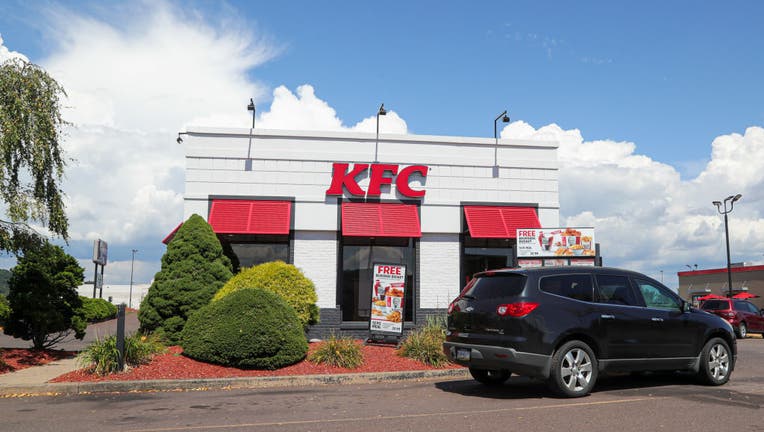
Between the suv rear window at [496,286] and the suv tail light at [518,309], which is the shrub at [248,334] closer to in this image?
the suv rear window at [496,286]

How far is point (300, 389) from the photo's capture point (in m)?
10.4

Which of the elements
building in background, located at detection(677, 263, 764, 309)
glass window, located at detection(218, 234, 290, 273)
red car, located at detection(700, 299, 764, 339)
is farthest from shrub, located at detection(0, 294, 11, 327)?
building in background, located at detection(677, 263, 764, 309)

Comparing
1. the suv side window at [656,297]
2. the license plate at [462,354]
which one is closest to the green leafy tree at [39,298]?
the license plate at [462,354]

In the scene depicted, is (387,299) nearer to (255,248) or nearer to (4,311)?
(255,248)

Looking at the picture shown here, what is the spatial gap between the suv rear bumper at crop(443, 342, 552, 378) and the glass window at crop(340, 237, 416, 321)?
33.3ft

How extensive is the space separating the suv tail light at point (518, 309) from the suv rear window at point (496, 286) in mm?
193

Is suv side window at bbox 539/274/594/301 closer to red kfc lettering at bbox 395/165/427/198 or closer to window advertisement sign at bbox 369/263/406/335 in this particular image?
window advertisement sign at bbox 369/263/406/335

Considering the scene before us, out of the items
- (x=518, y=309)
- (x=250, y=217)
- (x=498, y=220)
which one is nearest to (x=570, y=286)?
(x=518, y=309)

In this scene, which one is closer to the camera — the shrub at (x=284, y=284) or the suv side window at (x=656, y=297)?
the suv side window at (x=656, y=297)

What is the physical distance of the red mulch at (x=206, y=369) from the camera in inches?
423

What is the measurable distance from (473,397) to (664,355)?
9.75 ft

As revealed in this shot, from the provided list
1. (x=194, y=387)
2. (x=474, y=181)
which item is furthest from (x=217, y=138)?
(x=194, y=387)

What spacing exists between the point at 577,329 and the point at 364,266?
1107cm

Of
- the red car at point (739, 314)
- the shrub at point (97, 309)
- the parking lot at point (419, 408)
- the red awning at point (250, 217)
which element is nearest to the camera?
the parking lot at point (419, 408)
